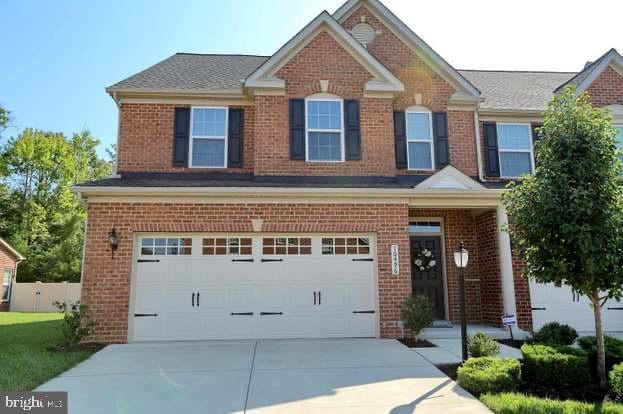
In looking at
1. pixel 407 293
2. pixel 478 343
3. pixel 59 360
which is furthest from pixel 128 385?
pixel 407 293

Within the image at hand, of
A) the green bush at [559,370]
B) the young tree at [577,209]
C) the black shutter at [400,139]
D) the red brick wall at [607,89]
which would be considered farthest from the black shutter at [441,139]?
the green bush at [559,370]

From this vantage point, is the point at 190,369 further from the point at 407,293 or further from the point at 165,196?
the point at 407,293

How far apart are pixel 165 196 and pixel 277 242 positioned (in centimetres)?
272

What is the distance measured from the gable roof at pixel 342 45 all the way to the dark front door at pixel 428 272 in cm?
409

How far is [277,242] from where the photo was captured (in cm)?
1042

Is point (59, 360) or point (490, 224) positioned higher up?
point (490, 224)

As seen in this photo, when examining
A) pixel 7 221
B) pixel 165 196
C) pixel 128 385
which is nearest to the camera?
pixel 128 385

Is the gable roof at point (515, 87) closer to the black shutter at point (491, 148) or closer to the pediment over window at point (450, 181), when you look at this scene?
the black shutter at point (491, 148)

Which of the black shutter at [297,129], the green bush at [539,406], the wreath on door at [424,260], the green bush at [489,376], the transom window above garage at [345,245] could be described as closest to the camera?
the green bush at [539,406]

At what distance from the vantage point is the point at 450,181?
1109 cm

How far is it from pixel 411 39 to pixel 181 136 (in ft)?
22.8

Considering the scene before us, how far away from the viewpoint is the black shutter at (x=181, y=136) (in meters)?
11.4

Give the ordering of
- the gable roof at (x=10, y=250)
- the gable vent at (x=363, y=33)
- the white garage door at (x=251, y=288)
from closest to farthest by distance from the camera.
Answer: the white garage door at (x=251, y=288), the gable vent at (x=363, y=33), the gable roof at (x=10, y=250)

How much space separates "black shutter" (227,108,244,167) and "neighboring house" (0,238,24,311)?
20533 millimetres
